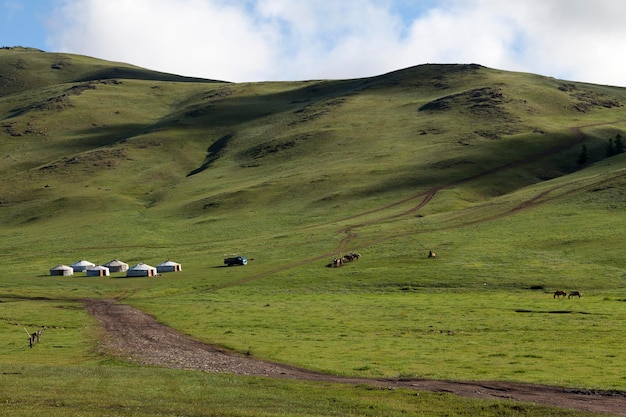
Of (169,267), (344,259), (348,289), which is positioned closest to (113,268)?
(169,267)

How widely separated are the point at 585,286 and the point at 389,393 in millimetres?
58292

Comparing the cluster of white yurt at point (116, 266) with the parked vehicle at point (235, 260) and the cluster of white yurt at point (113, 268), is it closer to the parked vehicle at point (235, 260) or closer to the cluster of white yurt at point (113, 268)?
the cluster of white yurt at point (113, 268)

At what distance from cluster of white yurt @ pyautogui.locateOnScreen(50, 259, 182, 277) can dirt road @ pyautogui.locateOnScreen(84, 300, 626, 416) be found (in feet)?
141

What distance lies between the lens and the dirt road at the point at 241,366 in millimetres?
37438

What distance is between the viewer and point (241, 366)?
4941 centimetres

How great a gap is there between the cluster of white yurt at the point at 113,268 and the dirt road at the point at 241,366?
141ft

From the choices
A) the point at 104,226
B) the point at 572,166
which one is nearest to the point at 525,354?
the point at 104,226

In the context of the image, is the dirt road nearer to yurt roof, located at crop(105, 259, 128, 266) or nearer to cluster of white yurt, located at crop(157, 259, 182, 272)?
cluster of white yurt, located at crop(157, 259, 182, 272)

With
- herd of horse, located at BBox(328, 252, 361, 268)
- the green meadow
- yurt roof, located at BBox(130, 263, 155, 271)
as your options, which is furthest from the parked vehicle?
herd of horse, located at BBox(328, 252, 361, 268)

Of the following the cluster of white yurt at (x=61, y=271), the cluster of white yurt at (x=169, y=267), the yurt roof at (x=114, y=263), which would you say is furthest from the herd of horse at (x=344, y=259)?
the cluster of white yurt at (x=61, y=271)

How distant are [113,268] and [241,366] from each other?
85318 mm

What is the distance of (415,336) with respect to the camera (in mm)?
61938

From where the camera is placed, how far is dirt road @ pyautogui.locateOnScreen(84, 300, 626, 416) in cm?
3744

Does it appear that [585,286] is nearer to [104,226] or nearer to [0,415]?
[0,415]
